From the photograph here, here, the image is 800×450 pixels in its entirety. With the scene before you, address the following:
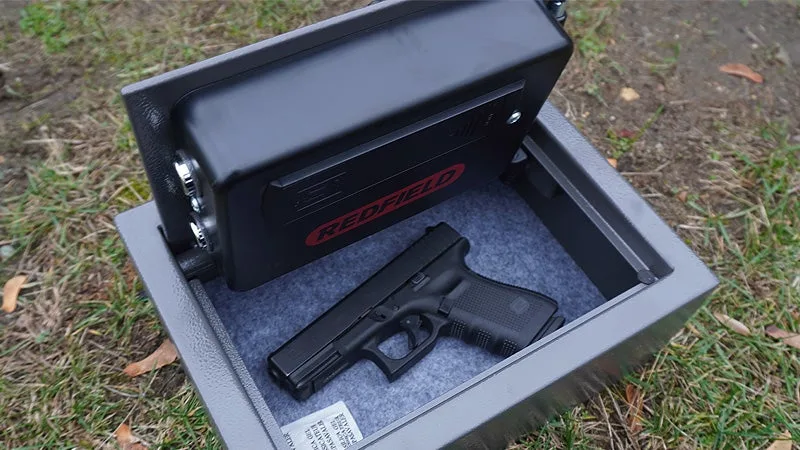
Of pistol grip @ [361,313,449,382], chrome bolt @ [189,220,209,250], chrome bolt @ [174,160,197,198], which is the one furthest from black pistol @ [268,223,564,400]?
chrome bolt @ [174,160,197,198]

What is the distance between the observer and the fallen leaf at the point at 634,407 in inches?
51.8

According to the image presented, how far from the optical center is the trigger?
1.21 meters

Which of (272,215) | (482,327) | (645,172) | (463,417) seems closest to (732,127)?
(645,172)

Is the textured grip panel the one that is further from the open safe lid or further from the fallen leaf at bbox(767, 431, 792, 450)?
the fallen leaf at bbox(767, 431, 792, 450)

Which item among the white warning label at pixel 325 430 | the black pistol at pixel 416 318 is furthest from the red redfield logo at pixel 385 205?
the white warning label at pixel 325 430

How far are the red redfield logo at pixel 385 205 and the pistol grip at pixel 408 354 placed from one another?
0.71 feet

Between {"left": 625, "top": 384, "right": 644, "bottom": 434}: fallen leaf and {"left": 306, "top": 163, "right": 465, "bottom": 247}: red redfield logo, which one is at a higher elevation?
{"left": 306, "top": 163, "right": 465, "bottom": 247}: red redfield logo

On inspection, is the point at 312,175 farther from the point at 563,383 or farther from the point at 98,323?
the point at 98,323

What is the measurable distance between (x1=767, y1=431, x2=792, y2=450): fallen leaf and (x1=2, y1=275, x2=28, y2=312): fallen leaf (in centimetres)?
148

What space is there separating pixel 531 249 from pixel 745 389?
19.5 inches

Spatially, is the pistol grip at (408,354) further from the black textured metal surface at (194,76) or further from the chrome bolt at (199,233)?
the black textured metal surface at (194,76)

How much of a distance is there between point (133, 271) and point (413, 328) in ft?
1.98

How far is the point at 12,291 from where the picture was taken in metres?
1.39

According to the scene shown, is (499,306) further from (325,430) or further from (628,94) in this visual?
(628,94)
